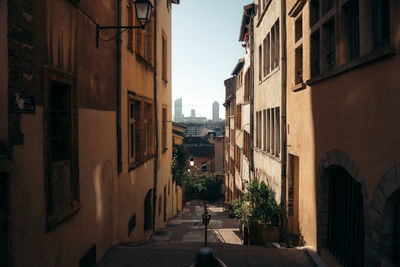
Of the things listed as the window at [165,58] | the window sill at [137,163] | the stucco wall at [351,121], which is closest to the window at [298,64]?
the stucco wall at [351,121]

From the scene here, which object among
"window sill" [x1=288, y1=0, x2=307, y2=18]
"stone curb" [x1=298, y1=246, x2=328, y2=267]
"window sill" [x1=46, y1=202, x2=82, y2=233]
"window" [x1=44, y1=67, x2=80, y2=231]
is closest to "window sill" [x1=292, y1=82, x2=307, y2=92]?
"window sill" [x1=288, y1=0, x2=307, y2=18]

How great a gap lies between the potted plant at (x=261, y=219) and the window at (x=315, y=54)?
4391 millimetres

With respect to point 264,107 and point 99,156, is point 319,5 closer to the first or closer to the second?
point 99,156

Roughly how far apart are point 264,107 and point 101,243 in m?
8.74

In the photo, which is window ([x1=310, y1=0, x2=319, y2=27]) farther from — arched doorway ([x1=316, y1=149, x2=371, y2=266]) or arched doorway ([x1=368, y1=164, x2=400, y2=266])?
arched doorway ([x1=368, y1=164, x2=400, y2=266])

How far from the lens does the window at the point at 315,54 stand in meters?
7.79

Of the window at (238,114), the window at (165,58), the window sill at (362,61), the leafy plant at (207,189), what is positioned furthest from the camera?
the leafy plant at (207,189)

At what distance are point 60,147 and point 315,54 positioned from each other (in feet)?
19.1

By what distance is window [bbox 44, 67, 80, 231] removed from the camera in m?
Result: 4.34

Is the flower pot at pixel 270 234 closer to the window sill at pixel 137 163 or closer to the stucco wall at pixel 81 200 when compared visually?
the window sill at pixel 137 163

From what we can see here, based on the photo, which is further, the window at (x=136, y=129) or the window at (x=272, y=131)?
the window at (x=272, y=131)

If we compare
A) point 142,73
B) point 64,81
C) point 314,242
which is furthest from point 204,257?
point 142,73

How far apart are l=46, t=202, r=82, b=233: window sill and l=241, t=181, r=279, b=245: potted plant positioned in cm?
614

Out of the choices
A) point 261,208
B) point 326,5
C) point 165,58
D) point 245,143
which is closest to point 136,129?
point 261,208
